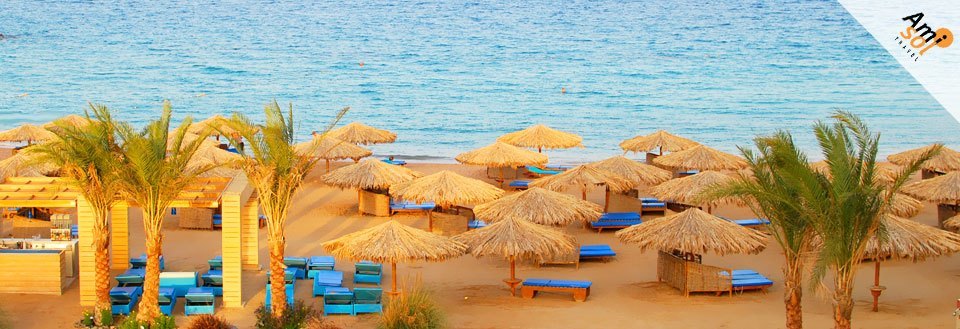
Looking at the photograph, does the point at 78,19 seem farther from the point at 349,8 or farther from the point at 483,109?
the point at 483,109

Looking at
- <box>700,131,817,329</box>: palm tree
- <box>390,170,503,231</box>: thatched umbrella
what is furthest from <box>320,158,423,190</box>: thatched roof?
<box>700,131,817,329</box>: palm tree

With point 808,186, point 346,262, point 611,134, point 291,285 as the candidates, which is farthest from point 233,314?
point 611,134

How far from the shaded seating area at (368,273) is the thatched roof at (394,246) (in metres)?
1.14

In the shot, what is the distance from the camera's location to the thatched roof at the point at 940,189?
1839 centimetres

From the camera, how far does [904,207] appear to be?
680 inches

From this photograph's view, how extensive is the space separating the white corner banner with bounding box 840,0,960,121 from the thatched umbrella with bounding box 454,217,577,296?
37.2 m

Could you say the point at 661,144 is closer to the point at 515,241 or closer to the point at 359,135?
the point at 359,135

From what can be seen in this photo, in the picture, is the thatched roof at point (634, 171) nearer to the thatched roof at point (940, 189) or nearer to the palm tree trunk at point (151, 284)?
the thatched roof at point (940, 189)

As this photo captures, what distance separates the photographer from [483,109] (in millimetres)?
49250

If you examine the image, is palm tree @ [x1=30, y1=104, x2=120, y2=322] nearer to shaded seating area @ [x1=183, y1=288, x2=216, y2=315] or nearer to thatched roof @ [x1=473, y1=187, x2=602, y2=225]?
shaded seating area @ [x1=183, y1=288, x2=216, y2=315]

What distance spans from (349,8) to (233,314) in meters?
65.8

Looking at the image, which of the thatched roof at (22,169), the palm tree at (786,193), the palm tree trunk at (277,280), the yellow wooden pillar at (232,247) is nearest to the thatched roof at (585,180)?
the yellow wooden pillar at (232,247)

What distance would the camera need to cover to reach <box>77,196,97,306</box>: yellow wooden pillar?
46.0 ft

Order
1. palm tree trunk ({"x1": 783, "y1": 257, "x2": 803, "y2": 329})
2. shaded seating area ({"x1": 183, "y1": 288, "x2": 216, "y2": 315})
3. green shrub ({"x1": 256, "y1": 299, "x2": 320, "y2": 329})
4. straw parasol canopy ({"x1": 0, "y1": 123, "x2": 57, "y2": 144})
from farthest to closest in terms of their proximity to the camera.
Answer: straw parasol canopy ({"x1": 0, "y1": 123, "x2": 57, "y2": 144}), shaded seating area ({"x1": 183, "y1": 288, "x2": 216, "y2": 315}), green shrub ({"x1": 256, "y1": 299, "x2": 320, "y2": 329}), palm tree trunk ({"x1": 783, "y1": 257, "x2": 803, "y2": 329})
